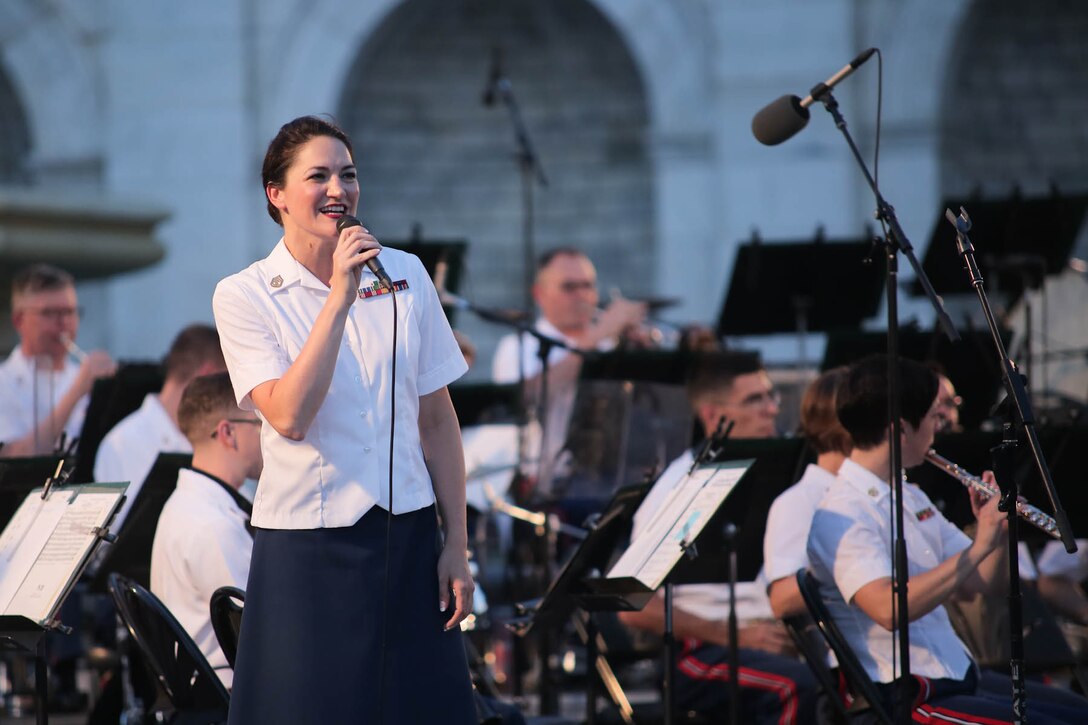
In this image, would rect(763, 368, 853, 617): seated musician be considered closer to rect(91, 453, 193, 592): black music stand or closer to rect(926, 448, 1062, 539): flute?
rect(926, 448, 1062, 539): flute

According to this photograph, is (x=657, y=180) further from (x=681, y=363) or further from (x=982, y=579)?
(x=982, y=579)

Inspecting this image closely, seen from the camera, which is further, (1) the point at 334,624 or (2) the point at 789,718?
(2) the point at 789,718

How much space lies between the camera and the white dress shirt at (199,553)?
169 inches

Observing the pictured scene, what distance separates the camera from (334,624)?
3.12 metres

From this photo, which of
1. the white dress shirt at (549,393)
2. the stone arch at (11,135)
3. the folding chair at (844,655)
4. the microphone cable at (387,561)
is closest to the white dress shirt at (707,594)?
the white dress shirt at (549,393)

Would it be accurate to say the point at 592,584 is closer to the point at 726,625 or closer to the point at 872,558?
the point at 872,558

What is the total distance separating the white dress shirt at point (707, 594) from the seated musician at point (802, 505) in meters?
0.84

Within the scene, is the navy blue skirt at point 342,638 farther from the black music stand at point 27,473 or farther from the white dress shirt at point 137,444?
the white dress shirt at point 137,444

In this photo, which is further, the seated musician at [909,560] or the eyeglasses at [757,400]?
the eyeglasses at [757,400]

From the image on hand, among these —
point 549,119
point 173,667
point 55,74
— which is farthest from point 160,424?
point 549,119

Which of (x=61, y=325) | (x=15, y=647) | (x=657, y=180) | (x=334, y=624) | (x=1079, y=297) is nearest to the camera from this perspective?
(x=334, y=624)

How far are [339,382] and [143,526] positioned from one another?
2051 millimetres

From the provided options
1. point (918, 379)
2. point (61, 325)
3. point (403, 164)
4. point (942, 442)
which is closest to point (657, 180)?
point (403, 164)

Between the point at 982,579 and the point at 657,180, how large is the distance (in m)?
8.08
